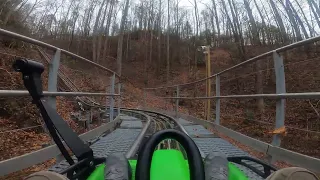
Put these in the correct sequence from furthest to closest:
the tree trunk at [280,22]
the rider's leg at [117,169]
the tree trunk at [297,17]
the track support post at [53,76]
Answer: the tree trunk at [280,22], the tree trunk at [297,17], the track support post at [53,76], the rider's leg at [117,169]

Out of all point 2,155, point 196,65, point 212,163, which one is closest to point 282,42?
point 196,65

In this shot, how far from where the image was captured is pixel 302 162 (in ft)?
6.89

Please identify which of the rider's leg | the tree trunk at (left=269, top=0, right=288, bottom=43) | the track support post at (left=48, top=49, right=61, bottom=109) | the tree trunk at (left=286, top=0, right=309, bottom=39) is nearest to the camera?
the rider's leg

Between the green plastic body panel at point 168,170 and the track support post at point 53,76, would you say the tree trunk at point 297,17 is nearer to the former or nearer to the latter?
the track support post at point 53,76

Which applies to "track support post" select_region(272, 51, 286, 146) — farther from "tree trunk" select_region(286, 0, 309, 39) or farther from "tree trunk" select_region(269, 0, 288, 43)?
"tree trunk" select_region(269, 0, 288, 43)

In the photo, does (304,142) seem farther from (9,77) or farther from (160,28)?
(160,28)

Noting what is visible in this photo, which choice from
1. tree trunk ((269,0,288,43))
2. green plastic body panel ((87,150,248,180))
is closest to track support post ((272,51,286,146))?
green plastic body panel ((87,150,248,180))

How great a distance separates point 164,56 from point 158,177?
3541 cm

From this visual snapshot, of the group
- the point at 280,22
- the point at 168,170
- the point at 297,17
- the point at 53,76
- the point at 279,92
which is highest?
the point at 280,22

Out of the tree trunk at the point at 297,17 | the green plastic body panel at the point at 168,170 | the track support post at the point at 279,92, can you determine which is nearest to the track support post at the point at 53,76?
the green plastic body panel at the point at 168,170

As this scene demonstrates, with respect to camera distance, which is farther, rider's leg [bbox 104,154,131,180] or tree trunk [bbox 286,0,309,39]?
tree trunk [bbox 286,0,309,39]

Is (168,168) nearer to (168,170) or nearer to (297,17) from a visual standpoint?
(168,170)

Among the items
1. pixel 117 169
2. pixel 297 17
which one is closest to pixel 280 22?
pixel 297 17

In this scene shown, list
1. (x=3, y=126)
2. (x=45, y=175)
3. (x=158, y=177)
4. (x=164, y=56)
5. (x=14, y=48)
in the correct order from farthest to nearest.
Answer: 1. (x=164, y=56)
2. (x=14, y=48)
3. (x=3, y=126)
4. (x=158, y=177)
5. (x=45, y=175)
